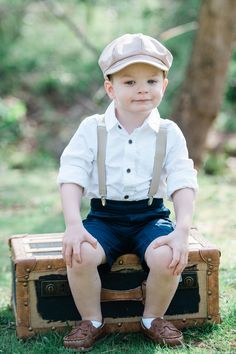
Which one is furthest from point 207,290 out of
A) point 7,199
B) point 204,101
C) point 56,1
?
point 56,1

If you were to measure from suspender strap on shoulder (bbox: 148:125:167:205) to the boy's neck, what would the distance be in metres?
0.10

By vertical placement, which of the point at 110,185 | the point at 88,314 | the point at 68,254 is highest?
the point at 110,185

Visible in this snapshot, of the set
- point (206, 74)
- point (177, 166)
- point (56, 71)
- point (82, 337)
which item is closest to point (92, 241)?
point (82, 337)

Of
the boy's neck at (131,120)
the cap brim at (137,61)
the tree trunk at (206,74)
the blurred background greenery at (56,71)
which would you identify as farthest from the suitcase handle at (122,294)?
the blurred background greenery at (56,71)

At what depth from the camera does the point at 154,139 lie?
331cm

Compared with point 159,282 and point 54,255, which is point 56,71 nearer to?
point 54,255

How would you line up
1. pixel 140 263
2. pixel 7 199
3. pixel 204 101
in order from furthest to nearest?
pixel 204 101, pixel 7 199, pixel 140 263

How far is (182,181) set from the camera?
3.18 meters

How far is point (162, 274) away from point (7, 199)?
442cm

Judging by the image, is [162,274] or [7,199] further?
[7,199]

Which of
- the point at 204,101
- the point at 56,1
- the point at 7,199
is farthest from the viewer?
the point at 56,1

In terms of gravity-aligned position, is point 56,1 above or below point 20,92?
above

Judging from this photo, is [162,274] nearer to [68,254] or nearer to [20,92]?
[68,254]

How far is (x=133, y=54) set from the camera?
3.11 meters
